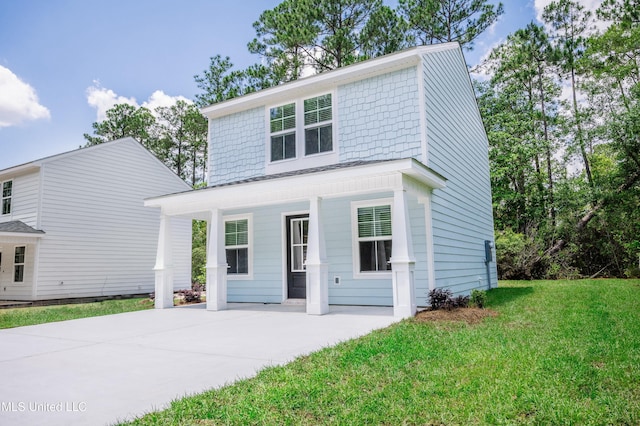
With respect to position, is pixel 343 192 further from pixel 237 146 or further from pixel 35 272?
pixel 35 272

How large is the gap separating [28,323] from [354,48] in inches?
680

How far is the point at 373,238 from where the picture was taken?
9.12 meters

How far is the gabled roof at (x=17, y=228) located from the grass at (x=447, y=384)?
42.0ft

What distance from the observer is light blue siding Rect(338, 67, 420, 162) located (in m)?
9.00

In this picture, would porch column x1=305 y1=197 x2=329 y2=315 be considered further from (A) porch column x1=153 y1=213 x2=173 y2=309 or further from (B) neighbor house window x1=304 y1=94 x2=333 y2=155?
(A) porch column x1=153 y1=213 x2=173 y2=309

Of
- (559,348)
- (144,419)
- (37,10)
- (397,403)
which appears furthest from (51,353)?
(37,10)

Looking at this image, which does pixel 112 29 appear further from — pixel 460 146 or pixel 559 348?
pixel 559 348

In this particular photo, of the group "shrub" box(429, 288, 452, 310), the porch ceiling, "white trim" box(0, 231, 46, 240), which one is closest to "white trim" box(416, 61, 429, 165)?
the porch ceiling

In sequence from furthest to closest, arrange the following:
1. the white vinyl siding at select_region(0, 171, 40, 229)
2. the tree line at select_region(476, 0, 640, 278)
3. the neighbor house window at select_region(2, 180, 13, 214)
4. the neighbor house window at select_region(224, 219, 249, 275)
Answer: the tree line at select_region(476, 0, 640, 278)
the neighbor house window at select_region(2, 180, 13, 214)
the white vinyl siding at select_region(0, 171, 40, 229)
the neighbor house window at select_region(224, 219, 249, 275)

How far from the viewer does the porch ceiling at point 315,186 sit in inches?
289

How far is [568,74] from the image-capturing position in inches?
880

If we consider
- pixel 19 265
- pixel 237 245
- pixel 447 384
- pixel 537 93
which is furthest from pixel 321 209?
pixel 537 93

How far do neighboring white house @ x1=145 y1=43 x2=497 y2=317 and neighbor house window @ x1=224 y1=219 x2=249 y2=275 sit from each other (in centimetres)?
3

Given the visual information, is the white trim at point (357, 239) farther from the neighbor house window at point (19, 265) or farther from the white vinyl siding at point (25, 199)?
the neighbor house window at point (19, 265)
